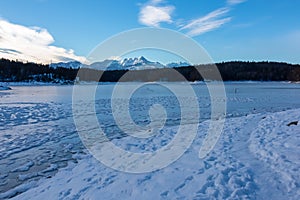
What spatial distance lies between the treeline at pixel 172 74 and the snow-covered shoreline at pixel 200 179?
114562 millimetres

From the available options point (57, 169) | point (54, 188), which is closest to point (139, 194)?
point (54, 188)

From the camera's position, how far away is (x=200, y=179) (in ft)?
16.1

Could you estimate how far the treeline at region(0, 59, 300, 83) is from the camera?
380 ft

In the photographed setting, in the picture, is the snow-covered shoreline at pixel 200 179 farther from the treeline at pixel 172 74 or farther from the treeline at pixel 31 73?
the treeline at pixel 31 73

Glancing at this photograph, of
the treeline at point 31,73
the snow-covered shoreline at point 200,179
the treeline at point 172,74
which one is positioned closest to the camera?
the snow-covered shoreline at point 200,179

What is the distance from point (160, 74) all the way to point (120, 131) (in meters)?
116

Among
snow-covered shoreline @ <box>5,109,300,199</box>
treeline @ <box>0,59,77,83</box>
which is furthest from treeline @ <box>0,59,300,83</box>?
snow-covered shoreline @ <box>5,109,300,199</box>

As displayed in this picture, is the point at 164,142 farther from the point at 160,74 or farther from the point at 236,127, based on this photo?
the point at 160,74

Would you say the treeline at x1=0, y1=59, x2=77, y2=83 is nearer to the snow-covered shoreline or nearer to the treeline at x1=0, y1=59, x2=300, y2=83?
the treeline at x1=0, y1=59, x2=300, y2=83

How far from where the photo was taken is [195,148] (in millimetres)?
7430

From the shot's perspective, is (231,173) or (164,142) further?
(164,142)

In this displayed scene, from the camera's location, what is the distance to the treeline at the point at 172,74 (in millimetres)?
115875

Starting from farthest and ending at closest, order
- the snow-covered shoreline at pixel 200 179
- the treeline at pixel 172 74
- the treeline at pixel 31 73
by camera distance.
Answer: the treeline at pixel 172 74
the treeline at pixel 31 73
the snow-covered shoreline at pixel 200 179

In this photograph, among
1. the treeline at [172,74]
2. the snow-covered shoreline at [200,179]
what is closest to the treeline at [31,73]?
the treeline at [172,74]
